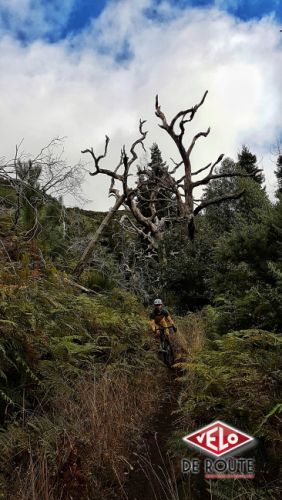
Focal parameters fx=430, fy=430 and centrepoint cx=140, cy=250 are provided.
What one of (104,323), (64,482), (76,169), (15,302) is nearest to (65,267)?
(76,169)

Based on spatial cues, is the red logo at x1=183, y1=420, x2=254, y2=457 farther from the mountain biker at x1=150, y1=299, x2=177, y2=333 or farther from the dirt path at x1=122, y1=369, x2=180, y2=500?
the mountain biker at x1=150, y1=299, x2=177, y2=333

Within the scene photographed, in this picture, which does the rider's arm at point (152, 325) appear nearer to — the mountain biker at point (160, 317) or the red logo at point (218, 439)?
the mountain biker at point (160, 317)

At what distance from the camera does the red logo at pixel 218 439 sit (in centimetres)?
329

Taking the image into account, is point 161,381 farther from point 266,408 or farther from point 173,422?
point 266,408

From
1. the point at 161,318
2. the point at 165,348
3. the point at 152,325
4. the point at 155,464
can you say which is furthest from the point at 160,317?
the point at 155,464

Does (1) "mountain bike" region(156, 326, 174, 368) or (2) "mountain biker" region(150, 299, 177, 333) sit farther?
(2) "mountain biker" region(150, 299, 177, 333)

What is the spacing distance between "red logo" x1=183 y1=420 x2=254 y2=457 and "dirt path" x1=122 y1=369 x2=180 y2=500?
355 mm

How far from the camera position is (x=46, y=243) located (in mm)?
12391

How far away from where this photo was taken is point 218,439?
11.0ft

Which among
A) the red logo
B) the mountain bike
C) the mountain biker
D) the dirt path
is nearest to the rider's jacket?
the mountain biker

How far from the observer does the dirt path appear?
11.8 ft

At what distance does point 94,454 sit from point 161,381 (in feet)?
12.5

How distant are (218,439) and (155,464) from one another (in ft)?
3.74

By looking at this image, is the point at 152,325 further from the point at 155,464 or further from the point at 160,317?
the point at 155,464
